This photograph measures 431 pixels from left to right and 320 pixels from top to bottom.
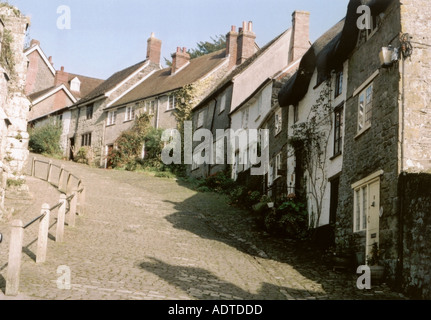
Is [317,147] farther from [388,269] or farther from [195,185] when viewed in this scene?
[195,185]

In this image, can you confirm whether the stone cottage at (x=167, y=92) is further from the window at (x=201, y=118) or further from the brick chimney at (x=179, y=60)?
the window at (x=201, y=118)

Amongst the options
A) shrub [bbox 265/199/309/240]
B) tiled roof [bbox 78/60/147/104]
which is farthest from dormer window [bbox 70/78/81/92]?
shrub [bbox 265/199/309/240]

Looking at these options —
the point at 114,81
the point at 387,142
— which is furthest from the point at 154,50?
the point at 387,142

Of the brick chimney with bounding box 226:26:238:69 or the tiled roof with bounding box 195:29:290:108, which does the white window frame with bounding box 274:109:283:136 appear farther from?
the brick chimney with bounding box 226:26:238:69

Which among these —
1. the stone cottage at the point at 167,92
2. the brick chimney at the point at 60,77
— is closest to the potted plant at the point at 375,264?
the stone cottage at the point at 167,92

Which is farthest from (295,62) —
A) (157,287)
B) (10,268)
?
(10,268)

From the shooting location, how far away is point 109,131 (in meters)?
42.0

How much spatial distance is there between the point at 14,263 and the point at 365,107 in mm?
9466

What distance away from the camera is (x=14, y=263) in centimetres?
839

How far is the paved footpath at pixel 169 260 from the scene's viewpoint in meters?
9.59

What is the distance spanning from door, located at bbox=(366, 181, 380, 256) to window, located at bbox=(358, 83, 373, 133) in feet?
5.76

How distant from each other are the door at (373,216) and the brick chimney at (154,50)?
35266 millimetres

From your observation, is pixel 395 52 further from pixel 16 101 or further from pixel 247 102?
pixel 247 102

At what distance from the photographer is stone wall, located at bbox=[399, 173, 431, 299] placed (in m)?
9.84
